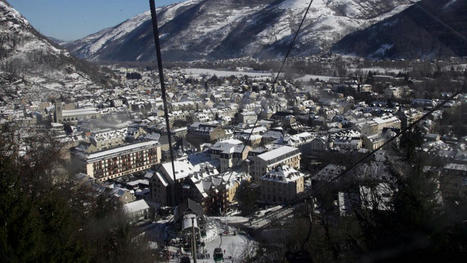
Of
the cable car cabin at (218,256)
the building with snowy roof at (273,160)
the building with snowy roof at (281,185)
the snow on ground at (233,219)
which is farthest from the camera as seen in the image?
the building with snowy roof at (273,160)

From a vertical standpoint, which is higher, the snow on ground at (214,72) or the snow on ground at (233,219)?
the snow on ground at (214,72)

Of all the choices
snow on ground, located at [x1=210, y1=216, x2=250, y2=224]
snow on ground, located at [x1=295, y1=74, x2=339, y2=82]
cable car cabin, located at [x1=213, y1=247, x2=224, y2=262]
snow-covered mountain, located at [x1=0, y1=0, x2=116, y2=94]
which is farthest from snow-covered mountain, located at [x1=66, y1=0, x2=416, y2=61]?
cable car cabin, located at [x1=213, y1=247, x2=224, y2=262]

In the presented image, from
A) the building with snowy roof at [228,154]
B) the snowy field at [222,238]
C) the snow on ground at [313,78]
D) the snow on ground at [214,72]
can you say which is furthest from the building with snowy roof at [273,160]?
the snow on ground at [214,72]

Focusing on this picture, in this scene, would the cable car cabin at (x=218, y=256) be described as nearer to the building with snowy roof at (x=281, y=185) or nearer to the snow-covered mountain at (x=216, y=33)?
the building with snowy roof at (x=281, y=185)

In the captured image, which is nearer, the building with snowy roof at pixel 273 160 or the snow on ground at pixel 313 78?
the building with snowy roof at pixel 273 160

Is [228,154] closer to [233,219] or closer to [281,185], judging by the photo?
[281,185]

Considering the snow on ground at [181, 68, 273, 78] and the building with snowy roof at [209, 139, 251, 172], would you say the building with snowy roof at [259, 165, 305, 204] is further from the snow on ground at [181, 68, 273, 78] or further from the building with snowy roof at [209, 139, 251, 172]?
the snow on ground at [181, 68, 273, 78]

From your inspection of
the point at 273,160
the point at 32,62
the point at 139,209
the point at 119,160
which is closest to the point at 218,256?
the point at 139,209
